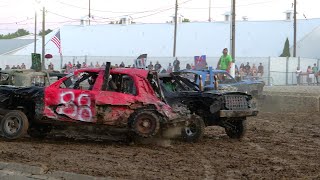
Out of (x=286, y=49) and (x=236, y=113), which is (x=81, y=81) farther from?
(x=286, y=49)

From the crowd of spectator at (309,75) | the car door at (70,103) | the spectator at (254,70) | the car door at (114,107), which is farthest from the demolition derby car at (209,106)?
the crowd of spectator at (309,75)

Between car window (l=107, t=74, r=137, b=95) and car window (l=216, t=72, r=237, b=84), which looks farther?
car window (l=216, t=72, r=237, b=84)

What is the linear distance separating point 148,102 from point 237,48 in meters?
37.4

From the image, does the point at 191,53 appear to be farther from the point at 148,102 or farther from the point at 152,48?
the point at 148,102

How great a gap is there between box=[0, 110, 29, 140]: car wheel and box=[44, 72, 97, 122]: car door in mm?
482

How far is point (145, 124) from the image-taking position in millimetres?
9906

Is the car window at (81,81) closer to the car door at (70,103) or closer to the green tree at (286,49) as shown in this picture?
the car door at (70,103)

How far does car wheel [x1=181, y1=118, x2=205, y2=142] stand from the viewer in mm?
10812

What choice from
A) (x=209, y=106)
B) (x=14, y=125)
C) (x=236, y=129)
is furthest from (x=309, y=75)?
(x=14, y=125)

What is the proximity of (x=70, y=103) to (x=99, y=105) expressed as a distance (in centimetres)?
58

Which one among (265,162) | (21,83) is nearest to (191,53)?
(21,83)

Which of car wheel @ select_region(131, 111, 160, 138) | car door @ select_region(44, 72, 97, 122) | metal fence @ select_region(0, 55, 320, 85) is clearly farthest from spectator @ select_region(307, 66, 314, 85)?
car door @ select_region(44, 72, 97, 122)

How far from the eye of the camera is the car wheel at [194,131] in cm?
1081

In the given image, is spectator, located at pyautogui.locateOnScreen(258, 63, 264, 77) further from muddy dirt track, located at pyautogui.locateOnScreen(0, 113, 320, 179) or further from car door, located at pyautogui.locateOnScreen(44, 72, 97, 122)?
car door, located at pyautogui.locateOnScreen(44, 72, 97, 122)
